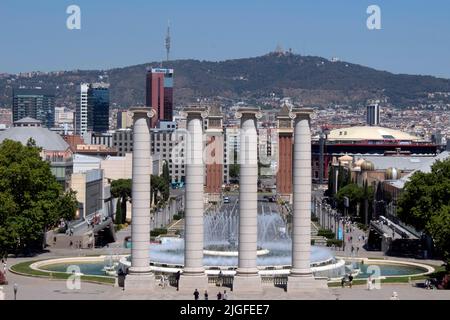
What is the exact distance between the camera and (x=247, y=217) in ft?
165

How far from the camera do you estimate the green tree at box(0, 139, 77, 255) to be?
232ft

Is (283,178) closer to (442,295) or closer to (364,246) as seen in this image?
(364,246)

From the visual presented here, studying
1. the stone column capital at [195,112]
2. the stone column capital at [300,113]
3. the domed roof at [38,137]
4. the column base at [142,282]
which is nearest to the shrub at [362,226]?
the domed roof at [38,137]

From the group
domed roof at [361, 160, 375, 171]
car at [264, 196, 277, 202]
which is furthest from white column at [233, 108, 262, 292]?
car at [264, 196, 277, 202]

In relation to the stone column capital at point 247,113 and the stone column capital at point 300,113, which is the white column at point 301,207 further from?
the stone column capital at point 247,113

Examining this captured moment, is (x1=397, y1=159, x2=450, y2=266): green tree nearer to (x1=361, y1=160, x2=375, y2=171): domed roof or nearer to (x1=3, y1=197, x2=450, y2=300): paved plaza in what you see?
(x1=3, y1=197, x2=450, y2=300): paved plaza

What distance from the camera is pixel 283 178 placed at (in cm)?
17412

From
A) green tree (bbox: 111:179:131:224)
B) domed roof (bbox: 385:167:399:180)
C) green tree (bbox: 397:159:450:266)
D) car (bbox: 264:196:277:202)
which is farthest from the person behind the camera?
car (bbox: 264:196:277:202)

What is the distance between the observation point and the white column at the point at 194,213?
50.5m

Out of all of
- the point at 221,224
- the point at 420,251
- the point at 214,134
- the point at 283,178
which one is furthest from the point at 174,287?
the point at 283,178

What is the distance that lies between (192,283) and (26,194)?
2582 cm

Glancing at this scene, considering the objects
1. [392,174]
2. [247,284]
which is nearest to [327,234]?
[392,174]

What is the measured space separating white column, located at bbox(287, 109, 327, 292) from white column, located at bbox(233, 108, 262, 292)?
1891 millimetres

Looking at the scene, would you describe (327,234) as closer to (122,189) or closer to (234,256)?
(122,189)
